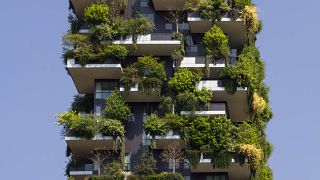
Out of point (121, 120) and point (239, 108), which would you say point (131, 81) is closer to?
point (121, 120)

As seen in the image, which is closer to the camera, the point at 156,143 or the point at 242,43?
the point at 156,143

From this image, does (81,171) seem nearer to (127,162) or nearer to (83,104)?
(127,162)

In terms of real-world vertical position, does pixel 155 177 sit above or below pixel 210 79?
below

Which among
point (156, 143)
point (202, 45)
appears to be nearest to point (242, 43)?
point (202, 45)

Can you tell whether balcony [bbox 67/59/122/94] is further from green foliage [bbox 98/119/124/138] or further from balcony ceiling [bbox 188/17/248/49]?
balcony ceiling [bbox 188/17/248/49]

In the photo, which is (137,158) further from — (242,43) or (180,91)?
(242,43)

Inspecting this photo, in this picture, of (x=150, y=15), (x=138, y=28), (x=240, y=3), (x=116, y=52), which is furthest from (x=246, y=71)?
(x=116, y=52)
